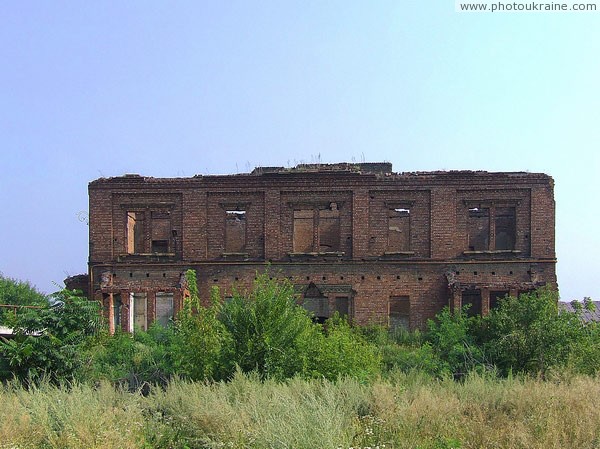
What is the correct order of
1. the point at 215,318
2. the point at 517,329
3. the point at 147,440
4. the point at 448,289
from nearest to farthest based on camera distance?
the point at 147,440 < the point at 215,318 < the point at 517,329 < the point at 448,289

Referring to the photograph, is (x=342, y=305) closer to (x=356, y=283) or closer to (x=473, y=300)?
(x=356, y=283)

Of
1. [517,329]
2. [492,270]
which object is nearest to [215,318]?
[517,329]

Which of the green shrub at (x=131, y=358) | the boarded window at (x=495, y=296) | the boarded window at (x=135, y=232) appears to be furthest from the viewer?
the boarded window at (x=135, y=232)

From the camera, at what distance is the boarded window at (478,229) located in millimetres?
28625

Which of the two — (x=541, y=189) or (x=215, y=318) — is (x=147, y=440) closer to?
(x=215, y=318)

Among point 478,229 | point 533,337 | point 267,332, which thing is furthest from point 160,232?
point 533,337

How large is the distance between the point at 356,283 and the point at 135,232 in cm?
920

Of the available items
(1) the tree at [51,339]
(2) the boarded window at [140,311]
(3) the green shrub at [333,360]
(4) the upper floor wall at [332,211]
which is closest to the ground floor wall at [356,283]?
(4) the upper floor wall at [332,211]

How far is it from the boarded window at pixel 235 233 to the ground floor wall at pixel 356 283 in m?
0.78

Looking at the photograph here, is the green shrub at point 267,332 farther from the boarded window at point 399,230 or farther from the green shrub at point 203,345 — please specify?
the boarded window at point 399,230

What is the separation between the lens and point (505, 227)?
28.0 meters

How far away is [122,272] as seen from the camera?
27.7 metres

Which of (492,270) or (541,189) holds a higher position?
(541,189)

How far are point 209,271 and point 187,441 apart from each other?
55.9ft
